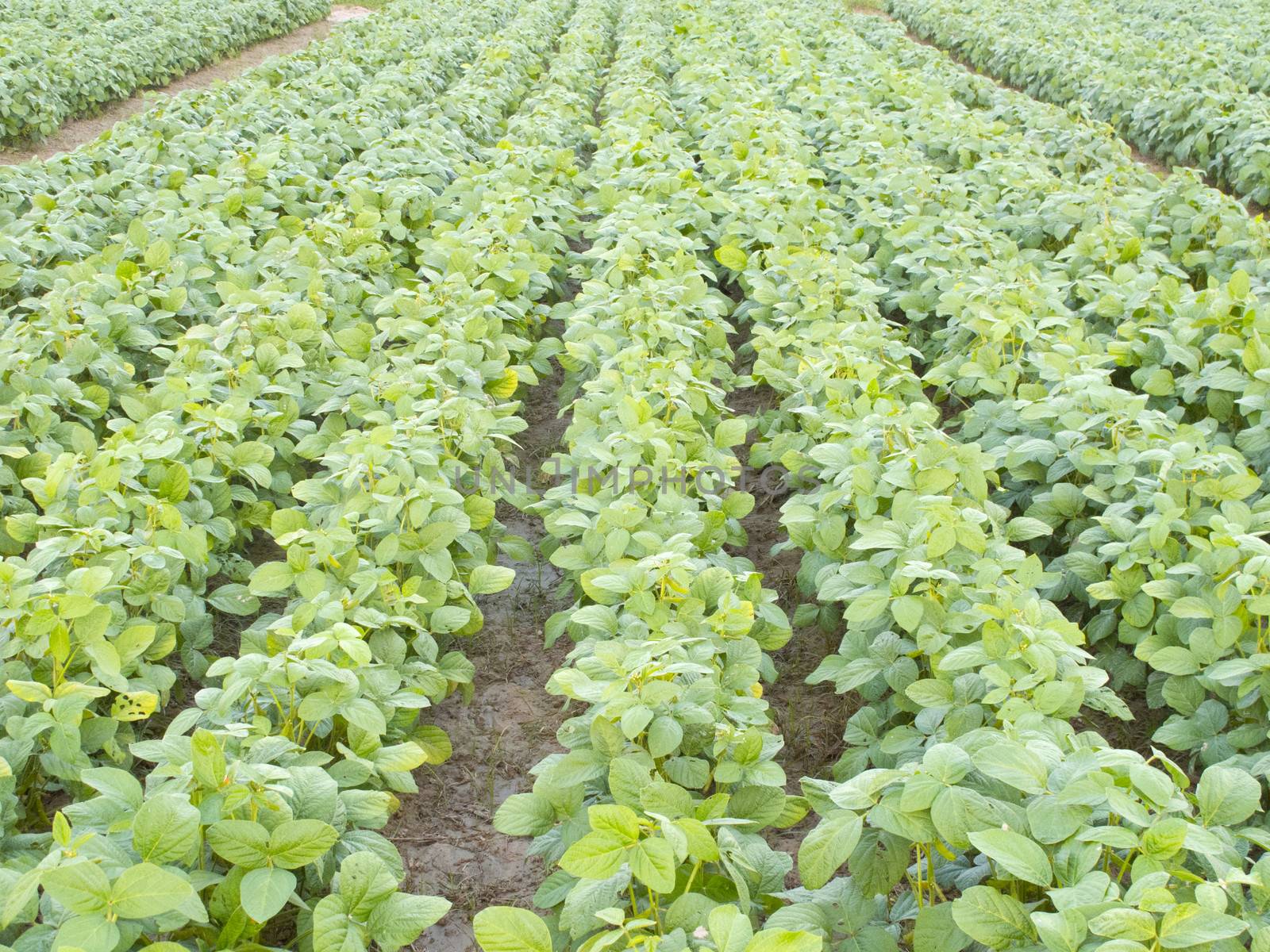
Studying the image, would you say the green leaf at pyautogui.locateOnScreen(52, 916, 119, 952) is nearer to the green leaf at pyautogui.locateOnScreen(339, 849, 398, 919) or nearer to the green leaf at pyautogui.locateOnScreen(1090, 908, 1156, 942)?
the green leaf at pyautogui.locateOnScreen(339, 849, 398, 919)

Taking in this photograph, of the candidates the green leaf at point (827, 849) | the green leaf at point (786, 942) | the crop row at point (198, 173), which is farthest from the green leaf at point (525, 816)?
the crop row at point (198, 173)

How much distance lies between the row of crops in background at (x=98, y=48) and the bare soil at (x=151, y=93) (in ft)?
0.44

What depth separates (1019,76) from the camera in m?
13.7

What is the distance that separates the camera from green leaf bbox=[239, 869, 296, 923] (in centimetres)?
165

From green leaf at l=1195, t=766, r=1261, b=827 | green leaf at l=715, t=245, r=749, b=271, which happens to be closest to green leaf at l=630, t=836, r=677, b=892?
green leaf at l=1195, t=766, r=1261, b=827

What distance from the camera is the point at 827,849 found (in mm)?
1708

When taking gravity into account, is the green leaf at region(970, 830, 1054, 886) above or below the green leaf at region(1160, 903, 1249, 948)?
below

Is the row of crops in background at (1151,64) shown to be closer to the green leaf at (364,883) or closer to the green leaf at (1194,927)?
the green leaf at (1194,927)

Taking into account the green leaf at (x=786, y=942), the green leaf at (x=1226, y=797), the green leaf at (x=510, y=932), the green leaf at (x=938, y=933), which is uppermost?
the green leaf at (x=1226, y=797)

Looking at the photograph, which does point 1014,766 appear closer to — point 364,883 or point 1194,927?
point 1194,927

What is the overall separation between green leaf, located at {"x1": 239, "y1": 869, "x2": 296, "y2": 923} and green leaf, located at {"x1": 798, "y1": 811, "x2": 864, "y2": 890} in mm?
952

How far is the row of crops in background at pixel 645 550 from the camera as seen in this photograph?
1683 millimetres

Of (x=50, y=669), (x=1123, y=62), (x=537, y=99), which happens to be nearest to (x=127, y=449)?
(x=50, y=669)

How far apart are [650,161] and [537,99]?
2.48 metres
